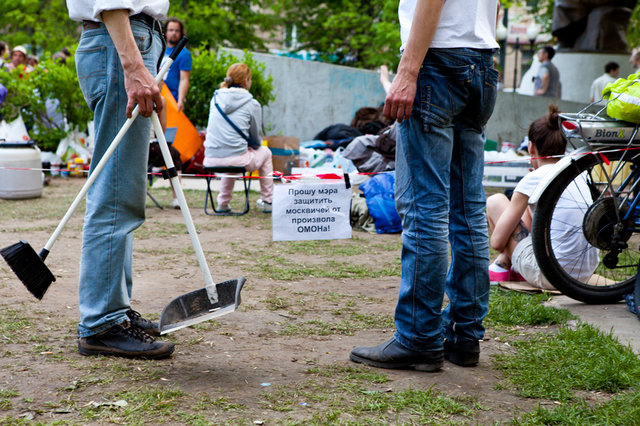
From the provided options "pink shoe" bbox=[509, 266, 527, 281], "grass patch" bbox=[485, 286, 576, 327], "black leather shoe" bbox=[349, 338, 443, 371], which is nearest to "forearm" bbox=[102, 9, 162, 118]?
"black leather shoe" bbox=[349, 338, 443, 371]

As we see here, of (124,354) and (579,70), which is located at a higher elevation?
(579,70)

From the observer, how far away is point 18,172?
8883 mm

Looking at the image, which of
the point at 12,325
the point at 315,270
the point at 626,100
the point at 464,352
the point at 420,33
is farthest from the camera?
the point at 315,270

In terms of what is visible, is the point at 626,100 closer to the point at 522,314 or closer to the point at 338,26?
the point at 522,314

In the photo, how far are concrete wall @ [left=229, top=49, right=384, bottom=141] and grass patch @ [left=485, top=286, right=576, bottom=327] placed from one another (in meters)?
8.73

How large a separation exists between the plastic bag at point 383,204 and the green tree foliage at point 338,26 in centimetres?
861

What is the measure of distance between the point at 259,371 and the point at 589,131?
7.25ft

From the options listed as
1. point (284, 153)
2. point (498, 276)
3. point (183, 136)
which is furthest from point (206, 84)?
point (498, 276)

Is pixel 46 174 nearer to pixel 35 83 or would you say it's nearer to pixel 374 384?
pixel 35 83

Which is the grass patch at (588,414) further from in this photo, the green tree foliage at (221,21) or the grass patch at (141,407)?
the green tree foliage at (221,21)

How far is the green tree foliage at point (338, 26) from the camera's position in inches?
701

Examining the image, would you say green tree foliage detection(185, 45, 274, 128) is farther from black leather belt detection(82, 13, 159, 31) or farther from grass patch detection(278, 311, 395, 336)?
black leather belt detection(82, 13, 159, 31)

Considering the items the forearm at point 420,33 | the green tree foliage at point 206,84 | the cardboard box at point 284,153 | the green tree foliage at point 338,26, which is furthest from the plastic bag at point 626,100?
the green tree foliage at point 338,26

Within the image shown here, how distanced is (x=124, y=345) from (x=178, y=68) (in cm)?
707
